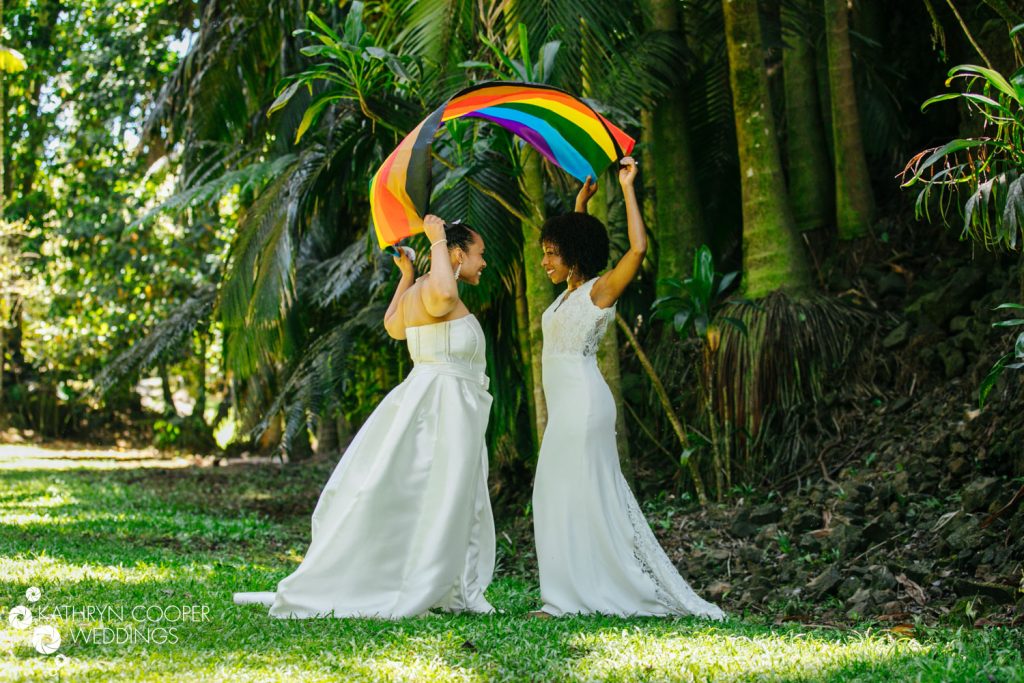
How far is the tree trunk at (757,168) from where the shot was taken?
901 cm

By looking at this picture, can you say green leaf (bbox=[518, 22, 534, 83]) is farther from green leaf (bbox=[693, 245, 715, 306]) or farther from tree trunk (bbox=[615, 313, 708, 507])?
tree trunk (bbox=[615, 313, 708, 507])

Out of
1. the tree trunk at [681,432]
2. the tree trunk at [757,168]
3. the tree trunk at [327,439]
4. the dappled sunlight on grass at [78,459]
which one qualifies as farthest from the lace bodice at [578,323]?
the tree trunk at [327,439]

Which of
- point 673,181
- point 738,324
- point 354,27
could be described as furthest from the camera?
point 673,181

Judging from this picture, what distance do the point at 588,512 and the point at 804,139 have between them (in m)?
A: 5.52

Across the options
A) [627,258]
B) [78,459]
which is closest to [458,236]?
[627,258]

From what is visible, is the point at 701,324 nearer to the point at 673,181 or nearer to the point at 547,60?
the point at 673,181

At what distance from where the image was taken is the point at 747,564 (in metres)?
7.36

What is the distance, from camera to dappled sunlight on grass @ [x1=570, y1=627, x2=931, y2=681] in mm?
4164

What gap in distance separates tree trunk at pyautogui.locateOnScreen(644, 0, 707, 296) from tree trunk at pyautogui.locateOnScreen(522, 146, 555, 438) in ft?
6.19

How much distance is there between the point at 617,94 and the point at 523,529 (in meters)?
3.72

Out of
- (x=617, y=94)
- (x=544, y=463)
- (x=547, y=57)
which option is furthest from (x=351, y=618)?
(x=617, y=94)

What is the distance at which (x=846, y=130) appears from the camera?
953cm

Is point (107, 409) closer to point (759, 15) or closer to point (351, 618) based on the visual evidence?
point (759, 15)

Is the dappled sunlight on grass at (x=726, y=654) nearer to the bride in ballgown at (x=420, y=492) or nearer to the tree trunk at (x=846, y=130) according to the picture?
the bride in ballgown at (x=420, y=492)
